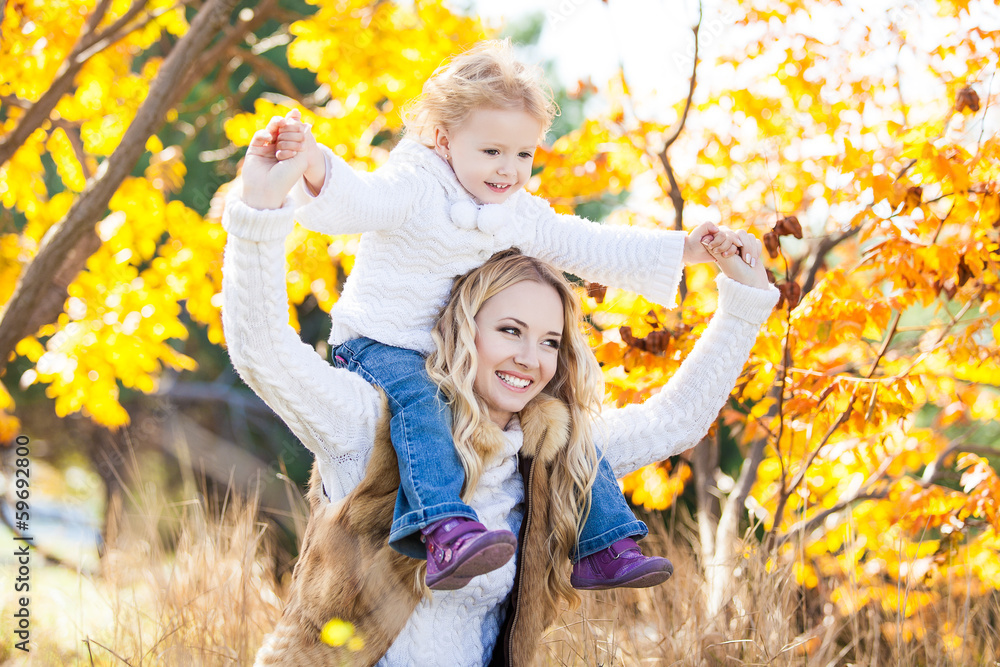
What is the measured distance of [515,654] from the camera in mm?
1849

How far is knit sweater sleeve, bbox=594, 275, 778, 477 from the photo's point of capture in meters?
2.10

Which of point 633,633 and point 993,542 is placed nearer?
point 633,633

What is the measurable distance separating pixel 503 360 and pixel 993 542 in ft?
8.57

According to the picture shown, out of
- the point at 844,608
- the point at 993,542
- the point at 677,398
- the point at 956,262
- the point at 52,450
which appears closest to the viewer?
the point at 677,398

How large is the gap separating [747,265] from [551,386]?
23.4 inches

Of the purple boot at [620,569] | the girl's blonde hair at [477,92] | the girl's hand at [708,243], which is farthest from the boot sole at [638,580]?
the girl's blonde hair at [477,92]

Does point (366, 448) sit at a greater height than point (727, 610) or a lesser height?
greater

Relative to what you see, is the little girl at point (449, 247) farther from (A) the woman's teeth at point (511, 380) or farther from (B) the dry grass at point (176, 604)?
Answer: (B) the dry grass at point (176, 604)

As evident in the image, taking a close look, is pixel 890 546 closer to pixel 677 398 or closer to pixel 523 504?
pixel 677 398

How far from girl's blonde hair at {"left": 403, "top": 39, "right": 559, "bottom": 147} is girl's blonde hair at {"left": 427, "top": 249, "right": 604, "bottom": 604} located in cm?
34

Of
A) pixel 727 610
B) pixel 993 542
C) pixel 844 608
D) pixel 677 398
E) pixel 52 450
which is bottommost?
pixel 52 450

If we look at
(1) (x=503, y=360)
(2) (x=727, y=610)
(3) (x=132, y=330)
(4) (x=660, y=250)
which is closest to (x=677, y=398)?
(4) (x=660, y=250)

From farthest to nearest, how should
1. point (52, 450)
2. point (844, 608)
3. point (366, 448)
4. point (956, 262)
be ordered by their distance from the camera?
1. point (52, 450)
2. point (844, 608)
3. point (956, 262)
4. point (366, 448)

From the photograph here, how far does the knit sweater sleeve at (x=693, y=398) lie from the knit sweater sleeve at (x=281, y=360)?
66cm
